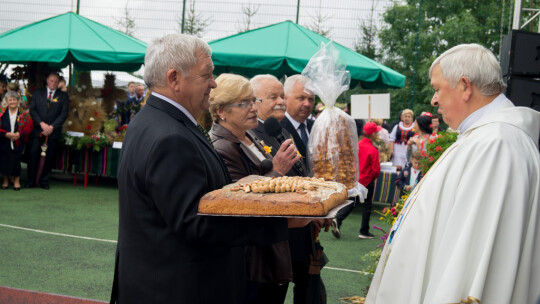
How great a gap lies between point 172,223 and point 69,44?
33.7 feet

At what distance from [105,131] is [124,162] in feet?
33.1

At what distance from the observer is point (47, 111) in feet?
37.3

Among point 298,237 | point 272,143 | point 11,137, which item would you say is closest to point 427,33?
point 11,137

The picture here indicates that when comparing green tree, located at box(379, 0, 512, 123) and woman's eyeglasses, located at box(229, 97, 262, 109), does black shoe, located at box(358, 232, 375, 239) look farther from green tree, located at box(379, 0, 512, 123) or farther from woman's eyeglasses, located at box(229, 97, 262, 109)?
green tree, located at box(379, 0, 512, 123)

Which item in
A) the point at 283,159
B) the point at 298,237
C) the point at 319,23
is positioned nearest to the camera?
the point at 283,159

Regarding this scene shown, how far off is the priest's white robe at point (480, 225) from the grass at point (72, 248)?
312 cm

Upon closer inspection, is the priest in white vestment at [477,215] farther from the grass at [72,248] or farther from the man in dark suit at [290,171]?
the grass at [72,248]

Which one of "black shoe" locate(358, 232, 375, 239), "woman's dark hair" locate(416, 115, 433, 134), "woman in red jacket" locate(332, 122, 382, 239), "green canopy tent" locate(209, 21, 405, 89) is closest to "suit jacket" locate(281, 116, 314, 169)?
"woman in red jacket" locate(332, 122, 382, 239)

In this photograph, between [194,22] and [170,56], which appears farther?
[194,22]

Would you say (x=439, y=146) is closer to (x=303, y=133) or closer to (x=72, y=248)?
(x=303, y=133)

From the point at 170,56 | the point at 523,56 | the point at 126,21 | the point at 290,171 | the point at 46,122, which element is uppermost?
the point at 126,21

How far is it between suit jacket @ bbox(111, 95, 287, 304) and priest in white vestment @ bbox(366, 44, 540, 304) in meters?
0.63

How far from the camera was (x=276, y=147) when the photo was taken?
154 inches

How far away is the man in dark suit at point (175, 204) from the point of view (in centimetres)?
201
